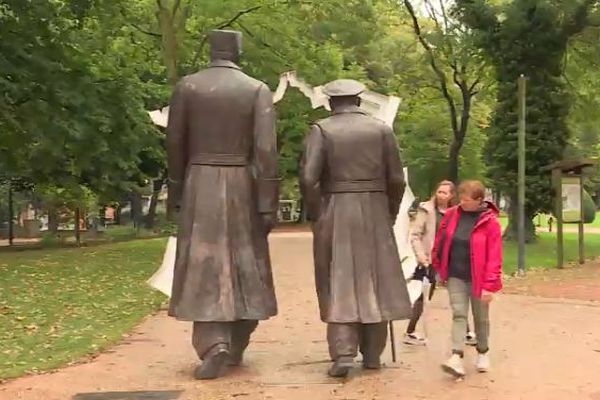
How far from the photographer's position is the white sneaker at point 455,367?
7289mm

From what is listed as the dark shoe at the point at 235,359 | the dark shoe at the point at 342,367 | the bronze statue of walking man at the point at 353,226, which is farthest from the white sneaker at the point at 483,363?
the dark shoe at the point at 235,359

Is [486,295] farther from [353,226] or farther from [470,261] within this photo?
[353,226]

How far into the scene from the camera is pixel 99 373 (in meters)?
7.66

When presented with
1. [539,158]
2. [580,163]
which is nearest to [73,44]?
[580,163]

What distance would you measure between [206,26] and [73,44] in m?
8.24

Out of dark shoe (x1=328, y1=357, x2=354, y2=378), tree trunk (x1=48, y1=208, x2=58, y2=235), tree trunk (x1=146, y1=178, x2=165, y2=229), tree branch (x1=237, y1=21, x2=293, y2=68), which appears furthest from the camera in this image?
tree trunk (x1=146, y1=178, x2=165, y2=229)

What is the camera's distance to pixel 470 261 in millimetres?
7359

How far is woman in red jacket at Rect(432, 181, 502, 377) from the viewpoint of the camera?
23.9 feet

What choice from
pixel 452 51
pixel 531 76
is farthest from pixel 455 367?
pixel 452 51

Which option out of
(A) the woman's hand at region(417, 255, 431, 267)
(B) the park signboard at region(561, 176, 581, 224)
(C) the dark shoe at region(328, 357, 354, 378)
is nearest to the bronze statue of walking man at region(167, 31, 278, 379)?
(C) the dark shoe at region(328, 357, 354, 378)

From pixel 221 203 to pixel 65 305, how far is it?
5601 mm

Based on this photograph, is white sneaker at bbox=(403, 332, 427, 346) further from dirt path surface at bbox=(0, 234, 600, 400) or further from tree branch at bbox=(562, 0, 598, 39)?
tree branch at bbox=(562, 0, 598, 39)

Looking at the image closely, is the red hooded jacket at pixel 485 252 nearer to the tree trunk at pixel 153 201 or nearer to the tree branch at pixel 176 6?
the tree branch at pixel 176 6

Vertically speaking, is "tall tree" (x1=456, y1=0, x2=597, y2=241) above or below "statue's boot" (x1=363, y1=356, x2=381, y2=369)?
above
